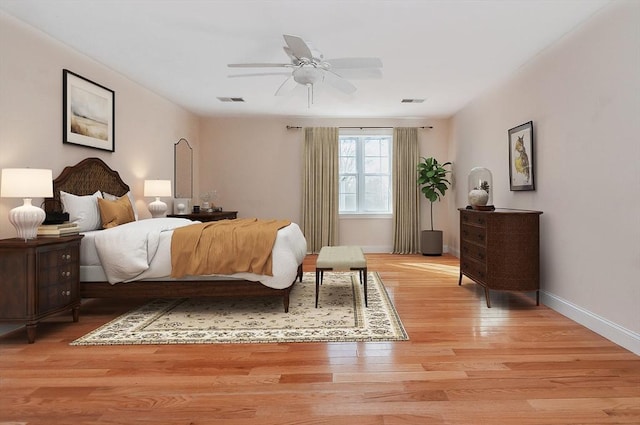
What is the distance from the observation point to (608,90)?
3.02 meters

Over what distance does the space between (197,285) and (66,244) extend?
109 cm

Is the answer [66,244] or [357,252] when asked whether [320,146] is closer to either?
[357,252]

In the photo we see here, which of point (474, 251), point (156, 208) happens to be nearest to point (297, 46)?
point (474, 251)

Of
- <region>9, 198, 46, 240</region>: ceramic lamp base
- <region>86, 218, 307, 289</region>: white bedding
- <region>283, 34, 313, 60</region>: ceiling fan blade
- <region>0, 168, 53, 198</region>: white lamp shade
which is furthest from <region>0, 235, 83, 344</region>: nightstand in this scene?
<region>283, 34, 313, 60</region>: ceiling fan blade

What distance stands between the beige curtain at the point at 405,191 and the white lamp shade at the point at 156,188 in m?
4.05

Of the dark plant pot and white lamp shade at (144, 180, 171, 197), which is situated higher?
white lamp shade at (144, 180, 171, 197)

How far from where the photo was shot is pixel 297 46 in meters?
3.09

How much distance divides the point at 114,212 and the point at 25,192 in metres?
1.17

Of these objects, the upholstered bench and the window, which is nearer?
the upholstered bench

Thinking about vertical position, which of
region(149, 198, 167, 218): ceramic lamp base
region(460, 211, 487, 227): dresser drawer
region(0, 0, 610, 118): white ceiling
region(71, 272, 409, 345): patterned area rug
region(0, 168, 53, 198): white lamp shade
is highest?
region(0, 0, 610, 118): white ceiling

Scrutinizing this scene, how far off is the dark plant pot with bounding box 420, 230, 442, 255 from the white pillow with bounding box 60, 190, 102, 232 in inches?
203

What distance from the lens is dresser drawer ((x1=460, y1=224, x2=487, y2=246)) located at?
400 cm

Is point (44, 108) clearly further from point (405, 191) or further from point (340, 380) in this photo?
point (405, 191)

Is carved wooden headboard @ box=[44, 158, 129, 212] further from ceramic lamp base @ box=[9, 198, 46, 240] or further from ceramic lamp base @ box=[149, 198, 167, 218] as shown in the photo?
ceramic lamp base @ box=[9, 198, 46, 240]
